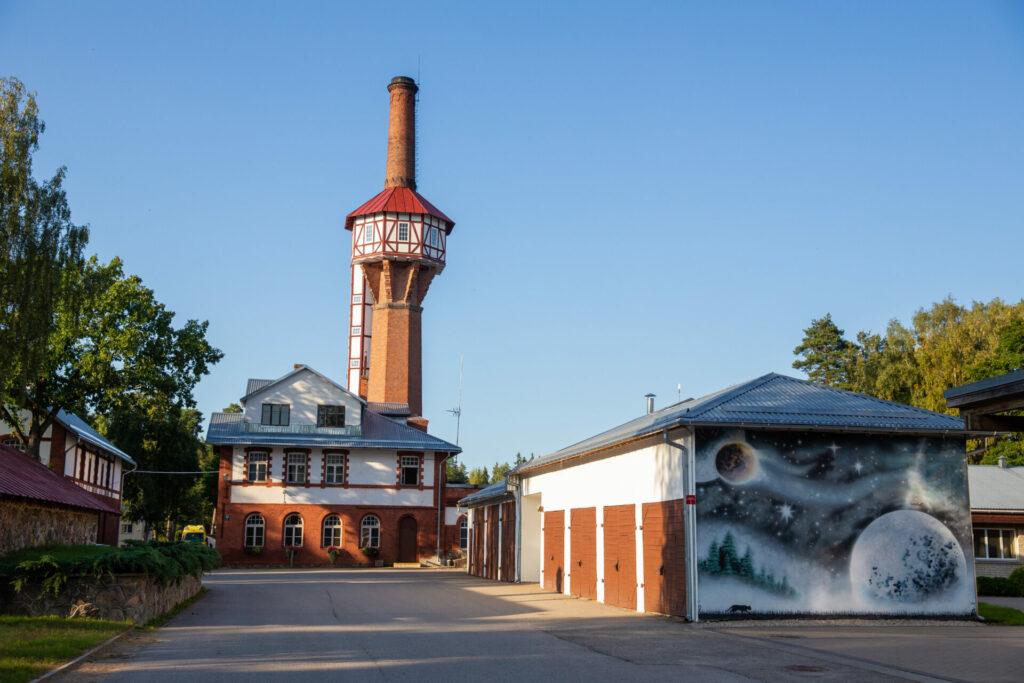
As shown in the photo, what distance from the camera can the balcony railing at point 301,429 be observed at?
46.7 meters

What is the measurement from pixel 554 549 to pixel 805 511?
10.1m

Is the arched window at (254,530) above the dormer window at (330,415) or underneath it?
underneath

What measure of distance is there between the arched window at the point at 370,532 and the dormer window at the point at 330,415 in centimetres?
500

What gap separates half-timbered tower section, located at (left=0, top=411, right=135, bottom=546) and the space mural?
25.5 metres

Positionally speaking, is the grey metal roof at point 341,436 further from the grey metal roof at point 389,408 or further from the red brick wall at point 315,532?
the grey metal roof at point 389,408

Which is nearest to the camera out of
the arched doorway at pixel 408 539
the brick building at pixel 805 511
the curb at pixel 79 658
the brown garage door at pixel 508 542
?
the curb at pixel 79 658

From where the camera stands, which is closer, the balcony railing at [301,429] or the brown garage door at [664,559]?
the brown garage door at [664,559]

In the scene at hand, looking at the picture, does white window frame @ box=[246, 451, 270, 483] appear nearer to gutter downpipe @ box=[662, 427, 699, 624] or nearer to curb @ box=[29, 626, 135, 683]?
curb @ box=[29, 626, 135, 683]

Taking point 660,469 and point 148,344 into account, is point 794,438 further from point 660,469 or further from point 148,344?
point 148,344

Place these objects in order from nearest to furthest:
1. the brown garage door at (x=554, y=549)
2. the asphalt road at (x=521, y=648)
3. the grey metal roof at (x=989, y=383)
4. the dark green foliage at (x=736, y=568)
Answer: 1. the grey metal roof at (x=989, y=383)
2. the asphalt road at (x=521, y=648)
3. the dark green foliage at (x=736, y=568)
4. the brown garage door at (x=554, y=549)

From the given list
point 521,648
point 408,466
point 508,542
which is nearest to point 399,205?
point 408,466

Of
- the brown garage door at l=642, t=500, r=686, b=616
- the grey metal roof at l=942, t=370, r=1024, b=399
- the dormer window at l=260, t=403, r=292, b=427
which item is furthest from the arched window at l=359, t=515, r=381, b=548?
the grey metal roof at l=942, t=370, r=1024, b=399

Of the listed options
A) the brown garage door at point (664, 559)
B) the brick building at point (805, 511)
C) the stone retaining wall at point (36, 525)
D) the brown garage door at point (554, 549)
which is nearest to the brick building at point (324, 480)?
the stone retaining wall at point (36, 525)

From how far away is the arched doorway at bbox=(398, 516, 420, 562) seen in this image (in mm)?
48156
